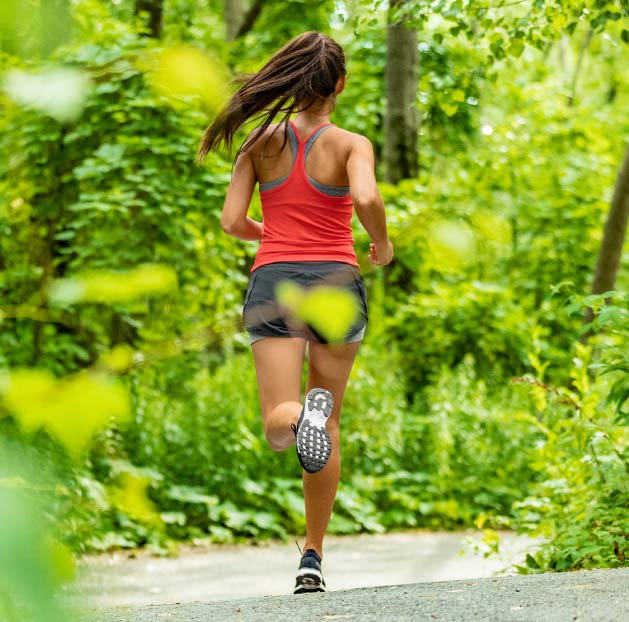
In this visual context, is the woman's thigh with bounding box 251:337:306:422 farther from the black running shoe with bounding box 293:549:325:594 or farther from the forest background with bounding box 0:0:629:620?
the black running shoe with bounding box 293:549:325:594

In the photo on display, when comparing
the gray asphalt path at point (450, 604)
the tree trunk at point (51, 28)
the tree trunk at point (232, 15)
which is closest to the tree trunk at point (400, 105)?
the tree trunk at point (232, 15)

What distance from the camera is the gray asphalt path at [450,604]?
2.74m

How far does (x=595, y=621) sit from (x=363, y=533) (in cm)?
587

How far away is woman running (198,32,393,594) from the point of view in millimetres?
3354

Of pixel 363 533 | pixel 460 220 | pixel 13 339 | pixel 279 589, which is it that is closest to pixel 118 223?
pixel 13 339

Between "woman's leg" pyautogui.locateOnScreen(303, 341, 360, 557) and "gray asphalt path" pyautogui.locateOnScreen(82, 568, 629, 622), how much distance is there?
1.17 ft

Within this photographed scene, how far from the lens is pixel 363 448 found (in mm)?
9336

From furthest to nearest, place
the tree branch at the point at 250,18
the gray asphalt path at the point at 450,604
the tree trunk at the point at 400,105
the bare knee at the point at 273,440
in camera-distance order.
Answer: the tree branch at the point at 250,18, the tree trunk at the point at 400,105, the bare knee at the point at 273,440, the gray asphalt path at the point at 450,604

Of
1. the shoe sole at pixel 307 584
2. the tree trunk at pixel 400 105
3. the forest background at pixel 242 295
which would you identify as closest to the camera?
the forest background at pixel 242 295

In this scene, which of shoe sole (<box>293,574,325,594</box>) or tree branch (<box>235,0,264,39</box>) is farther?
tree branch (<box>235,0,264,39</box>)

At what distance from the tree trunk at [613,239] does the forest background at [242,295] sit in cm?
2

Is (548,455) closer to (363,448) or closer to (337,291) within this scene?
(363,448)

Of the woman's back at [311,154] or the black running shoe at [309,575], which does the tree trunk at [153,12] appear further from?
the black running shoe at [309,575]

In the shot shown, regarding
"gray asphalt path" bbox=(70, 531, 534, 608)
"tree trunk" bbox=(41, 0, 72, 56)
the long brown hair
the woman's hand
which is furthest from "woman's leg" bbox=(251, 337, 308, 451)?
"tree trunk" bbox=(41, 0, 72, 56)
